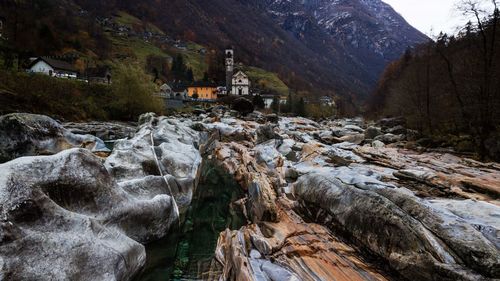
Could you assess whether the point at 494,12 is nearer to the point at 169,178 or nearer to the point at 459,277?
the point at 459,277

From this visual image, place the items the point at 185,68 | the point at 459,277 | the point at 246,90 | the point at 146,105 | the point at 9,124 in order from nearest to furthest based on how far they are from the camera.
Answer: the point at 459,277 → the point at 9,124 → the point at 146,105 → the point at 246,90 → the point at 185,68

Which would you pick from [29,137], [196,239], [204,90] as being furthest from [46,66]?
[196,239]

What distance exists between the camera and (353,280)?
20.4 feet

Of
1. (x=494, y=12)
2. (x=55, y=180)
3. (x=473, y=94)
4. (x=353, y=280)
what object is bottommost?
(x=353, y=280)

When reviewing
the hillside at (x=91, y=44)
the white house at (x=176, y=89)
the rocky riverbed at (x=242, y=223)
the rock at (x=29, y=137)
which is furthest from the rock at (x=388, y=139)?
the white house at (x=176, y=89)

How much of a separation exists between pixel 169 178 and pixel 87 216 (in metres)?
5.10

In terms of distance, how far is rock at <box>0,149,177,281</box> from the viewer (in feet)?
17.5

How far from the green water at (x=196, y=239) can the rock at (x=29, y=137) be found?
5888mm

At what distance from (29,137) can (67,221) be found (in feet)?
35.4

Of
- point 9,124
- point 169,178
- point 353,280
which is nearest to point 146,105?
point 9,124

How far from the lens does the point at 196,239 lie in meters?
10.1

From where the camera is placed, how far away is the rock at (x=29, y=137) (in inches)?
550

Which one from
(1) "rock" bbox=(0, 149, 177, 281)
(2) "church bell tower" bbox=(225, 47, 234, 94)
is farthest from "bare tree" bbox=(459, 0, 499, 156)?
(2) "church bell tower" bbox=(225, 47, 234, 94)

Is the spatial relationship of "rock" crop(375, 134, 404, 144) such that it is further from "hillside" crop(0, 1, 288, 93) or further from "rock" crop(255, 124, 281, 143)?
"hillside" crop(0, 1, 288, 93)
